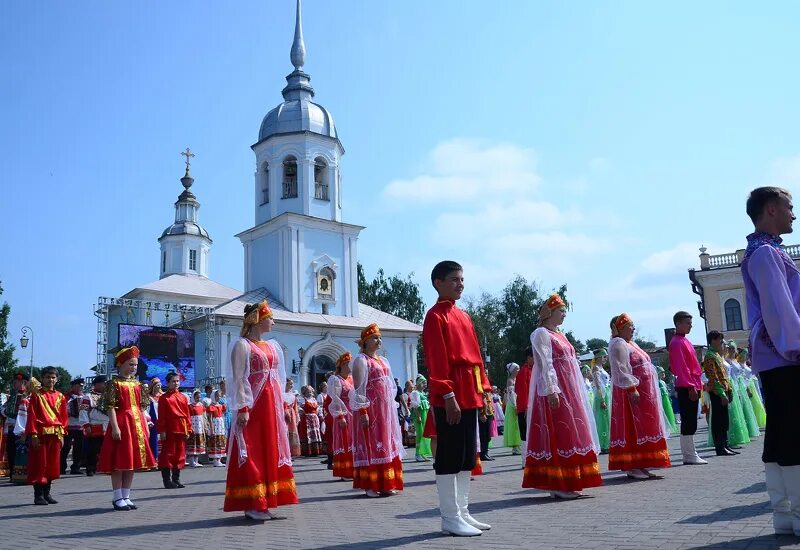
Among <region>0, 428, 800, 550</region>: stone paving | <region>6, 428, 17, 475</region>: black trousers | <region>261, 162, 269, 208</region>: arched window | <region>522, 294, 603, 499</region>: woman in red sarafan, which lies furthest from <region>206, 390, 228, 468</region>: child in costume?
<region>261, 162, 269, 208</region>: arched window

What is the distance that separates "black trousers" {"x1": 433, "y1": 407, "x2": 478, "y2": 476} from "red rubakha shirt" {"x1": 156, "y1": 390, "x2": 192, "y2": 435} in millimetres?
7743

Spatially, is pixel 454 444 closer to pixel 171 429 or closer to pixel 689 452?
pixel 689 452

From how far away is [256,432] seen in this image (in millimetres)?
7152

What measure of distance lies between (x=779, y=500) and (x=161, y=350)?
95.9 ft

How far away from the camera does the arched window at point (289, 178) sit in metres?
40.4

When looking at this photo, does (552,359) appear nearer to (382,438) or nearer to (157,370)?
(382,438)

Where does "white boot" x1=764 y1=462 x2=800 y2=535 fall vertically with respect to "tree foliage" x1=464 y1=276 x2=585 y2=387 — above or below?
below

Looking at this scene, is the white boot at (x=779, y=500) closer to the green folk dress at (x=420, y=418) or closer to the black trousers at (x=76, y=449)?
the green folk dress at (x=420, y=418)

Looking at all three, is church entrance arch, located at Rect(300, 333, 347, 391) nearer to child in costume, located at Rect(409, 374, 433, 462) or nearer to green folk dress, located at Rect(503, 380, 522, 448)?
child in costume, located at Rect(409, 374, 433, 462)

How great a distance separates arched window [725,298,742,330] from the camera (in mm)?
49222

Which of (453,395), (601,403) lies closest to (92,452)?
(601,403)

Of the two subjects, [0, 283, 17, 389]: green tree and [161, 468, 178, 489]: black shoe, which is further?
[0, 283, 17, 389]: green tree

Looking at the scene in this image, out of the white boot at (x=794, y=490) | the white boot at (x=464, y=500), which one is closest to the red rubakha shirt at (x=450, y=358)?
the white boot at (x=464, y=500)

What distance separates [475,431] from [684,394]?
5285mm
